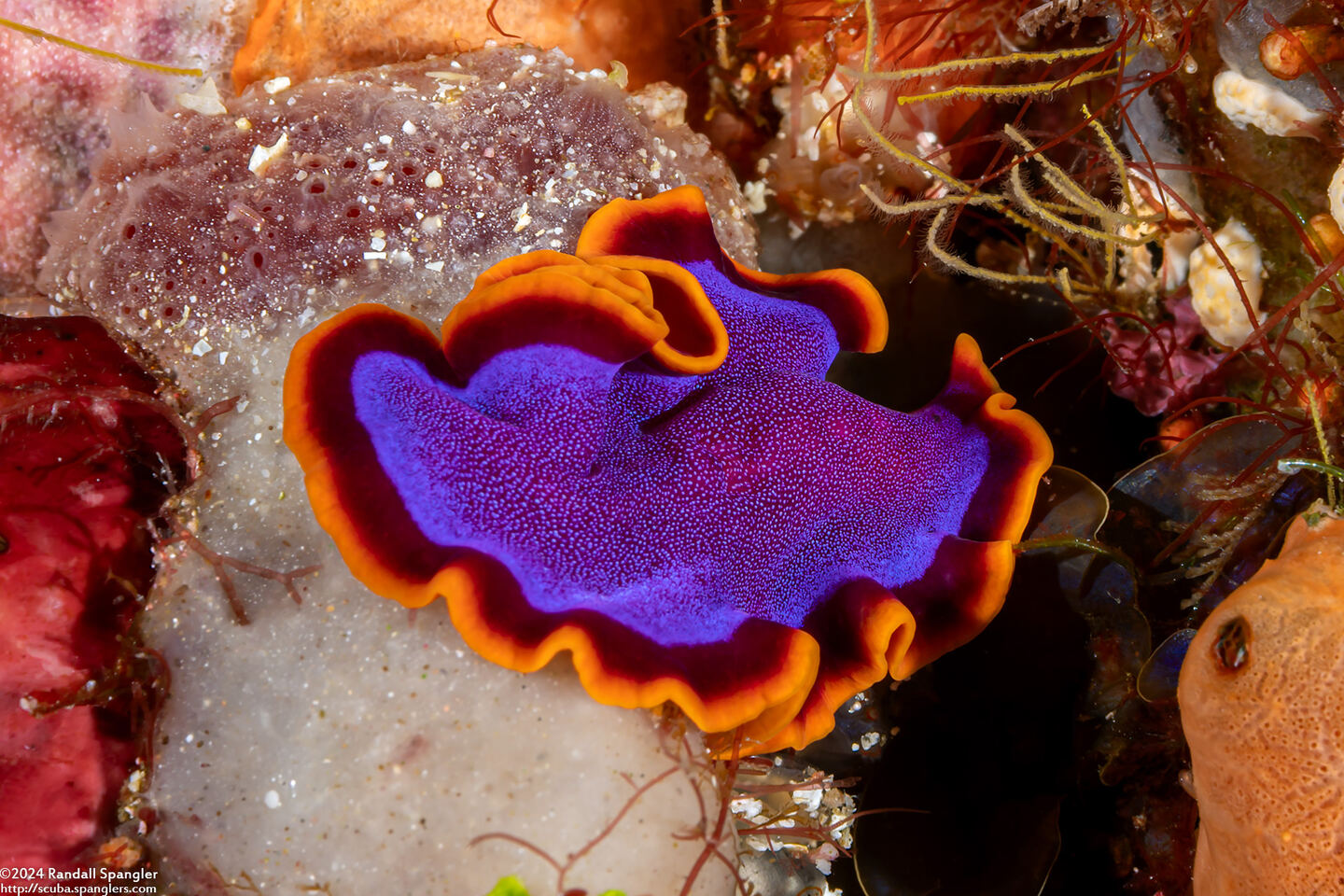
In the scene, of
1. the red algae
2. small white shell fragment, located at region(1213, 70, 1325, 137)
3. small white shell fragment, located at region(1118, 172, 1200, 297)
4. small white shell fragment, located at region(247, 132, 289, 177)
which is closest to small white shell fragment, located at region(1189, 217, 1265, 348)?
small white shell fragment, located at region(1118, 172, 1200, 297)

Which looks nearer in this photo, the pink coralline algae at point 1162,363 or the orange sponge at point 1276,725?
the orange sponge at point 1276,725

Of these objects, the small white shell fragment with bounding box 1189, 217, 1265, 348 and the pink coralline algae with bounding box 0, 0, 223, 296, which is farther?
the small white shell fragment with bounding box 1189, 217, 1265, 348

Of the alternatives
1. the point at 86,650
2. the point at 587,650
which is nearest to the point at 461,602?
the point at 587,650

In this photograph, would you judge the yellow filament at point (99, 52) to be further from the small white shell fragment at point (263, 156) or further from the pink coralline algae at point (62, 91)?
the small white shell fragment at point (263, 156)

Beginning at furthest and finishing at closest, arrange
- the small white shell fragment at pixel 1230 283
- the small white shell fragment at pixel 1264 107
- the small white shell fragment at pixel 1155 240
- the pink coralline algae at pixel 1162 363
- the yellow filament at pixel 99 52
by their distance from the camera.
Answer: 1. the pink coralline algae at pixel 1162 363
2. the small white shell fragment at pixel 1155 240
3. the small white shell fragment at pixel 1230 283
4. the yellow filament at pixel 99 52
5. the small white shell fragment at pixel 1264 107

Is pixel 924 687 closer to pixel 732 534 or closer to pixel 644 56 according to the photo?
pixel 732 534

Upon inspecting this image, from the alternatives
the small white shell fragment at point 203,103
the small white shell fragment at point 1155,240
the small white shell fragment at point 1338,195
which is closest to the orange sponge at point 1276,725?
the small white shell fragment at point 1338,195

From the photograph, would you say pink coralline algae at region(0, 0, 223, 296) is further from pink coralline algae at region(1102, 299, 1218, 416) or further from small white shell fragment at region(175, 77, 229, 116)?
pink coralline algae at region(1102, 299, 1218, 416)

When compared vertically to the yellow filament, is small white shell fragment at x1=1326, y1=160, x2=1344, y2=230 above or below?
below
